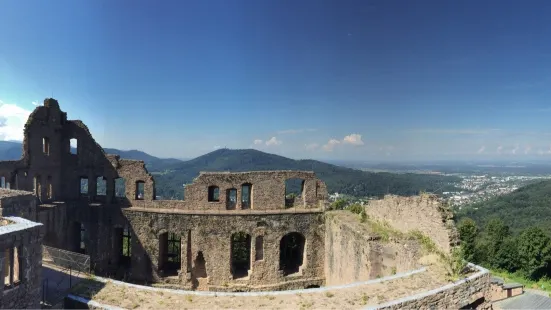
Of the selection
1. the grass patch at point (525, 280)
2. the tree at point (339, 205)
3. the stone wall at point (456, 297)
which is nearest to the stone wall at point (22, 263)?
the stone wall at point (456, 297)

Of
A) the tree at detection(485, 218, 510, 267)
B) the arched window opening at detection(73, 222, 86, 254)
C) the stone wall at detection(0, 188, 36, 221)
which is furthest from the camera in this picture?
the tree at detection(485, 218, 510, 267)

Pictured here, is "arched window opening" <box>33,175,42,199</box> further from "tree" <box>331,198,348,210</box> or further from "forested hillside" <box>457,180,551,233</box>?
"forested hillside" <box>457,180,551,233</box>

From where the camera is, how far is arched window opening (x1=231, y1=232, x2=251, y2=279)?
958 inches

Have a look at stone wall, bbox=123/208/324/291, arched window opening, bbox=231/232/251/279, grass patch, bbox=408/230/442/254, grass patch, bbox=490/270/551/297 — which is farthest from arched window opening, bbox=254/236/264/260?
grass patch, bbox=490/270/551/297

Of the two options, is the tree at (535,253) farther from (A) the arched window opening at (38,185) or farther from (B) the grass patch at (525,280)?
(A) the arched window opening at (38,185)

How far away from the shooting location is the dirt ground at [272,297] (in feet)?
A: 36.3

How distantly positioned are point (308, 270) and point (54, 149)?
18.4m

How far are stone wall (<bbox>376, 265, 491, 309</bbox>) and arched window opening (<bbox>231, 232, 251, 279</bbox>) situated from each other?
565 inches

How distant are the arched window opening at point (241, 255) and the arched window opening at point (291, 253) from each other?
7.84ft

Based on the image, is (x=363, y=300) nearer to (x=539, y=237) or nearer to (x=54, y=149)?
(x=54, y=149)

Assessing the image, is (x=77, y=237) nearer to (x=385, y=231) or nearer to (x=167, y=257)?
(x=167, y=257)

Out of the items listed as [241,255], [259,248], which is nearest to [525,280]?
[241,255]

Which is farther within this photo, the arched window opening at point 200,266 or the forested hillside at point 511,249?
the forested hillside at point 511,249

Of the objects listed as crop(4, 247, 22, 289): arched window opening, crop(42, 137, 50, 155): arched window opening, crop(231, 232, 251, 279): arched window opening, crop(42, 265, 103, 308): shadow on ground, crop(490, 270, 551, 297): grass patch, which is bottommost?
crop(490, 270, 551, 297): grass patch
